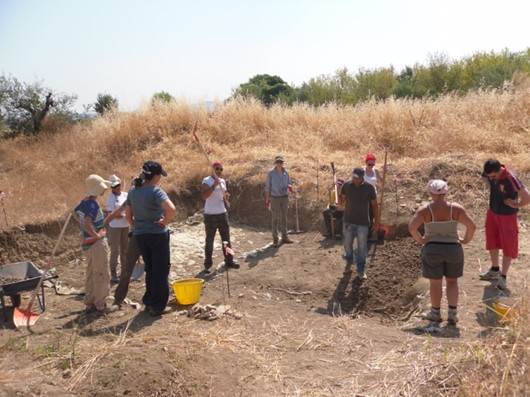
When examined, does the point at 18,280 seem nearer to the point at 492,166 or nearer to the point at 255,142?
the point at 492,166

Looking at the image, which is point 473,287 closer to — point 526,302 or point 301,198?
point 526,302

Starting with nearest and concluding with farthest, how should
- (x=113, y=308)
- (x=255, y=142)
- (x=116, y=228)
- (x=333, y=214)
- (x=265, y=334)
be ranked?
(x=265, y=334) < (x=113, y=308) < (x=116, y=228) < (x=333, y=214) < (x=255, y=142)

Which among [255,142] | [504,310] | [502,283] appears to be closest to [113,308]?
[504,310]

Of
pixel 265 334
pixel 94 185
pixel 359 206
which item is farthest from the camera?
pixel 359 206

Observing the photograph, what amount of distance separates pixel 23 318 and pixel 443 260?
189 inches

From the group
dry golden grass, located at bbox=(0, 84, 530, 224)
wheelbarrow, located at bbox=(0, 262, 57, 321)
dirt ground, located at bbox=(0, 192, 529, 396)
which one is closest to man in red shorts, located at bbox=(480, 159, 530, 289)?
dirt ground, located at bbox=(0, 192, 529, 396)

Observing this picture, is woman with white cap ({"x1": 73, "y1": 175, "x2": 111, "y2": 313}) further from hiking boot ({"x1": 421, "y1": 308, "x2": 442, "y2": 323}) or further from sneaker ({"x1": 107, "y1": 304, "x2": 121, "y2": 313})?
hiking boot ({"x1": 421, "y1": 308, "x2": 442, "y2": 323})

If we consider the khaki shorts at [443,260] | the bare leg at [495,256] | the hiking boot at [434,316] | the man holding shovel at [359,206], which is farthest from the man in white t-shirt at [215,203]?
the bare leg at [495,256]

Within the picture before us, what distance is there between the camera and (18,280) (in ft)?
23.2

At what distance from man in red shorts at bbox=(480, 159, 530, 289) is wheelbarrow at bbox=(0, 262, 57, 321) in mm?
5363

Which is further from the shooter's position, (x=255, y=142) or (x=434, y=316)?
(x=255, y=142)

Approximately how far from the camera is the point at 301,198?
11.4 metres

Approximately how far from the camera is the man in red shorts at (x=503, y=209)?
595 centimetres

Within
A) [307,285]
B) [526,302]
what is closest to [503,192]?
[526,302]
